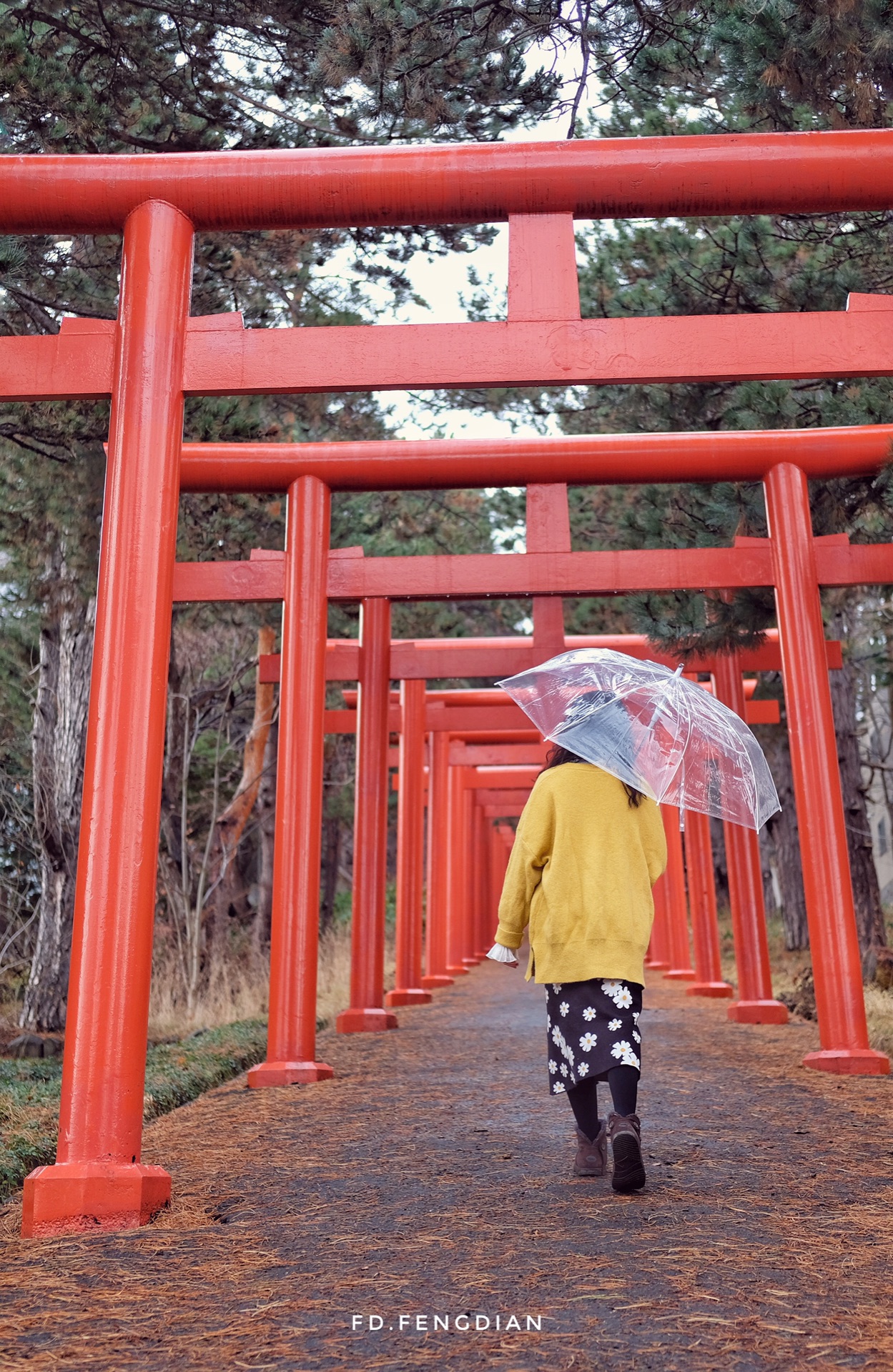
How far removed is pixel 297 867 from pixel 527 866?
2.95 metres

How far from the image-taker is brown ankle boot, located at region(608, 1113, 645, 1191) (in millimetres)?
3990

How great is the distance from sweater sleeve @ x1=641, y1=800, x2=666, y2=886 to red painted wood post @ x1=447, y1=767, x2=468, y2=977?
14090 mm

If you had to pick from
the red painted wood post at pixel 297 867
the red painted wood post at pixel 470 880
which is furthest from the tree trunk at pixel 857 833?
the red painted wood post at pixel 297 867

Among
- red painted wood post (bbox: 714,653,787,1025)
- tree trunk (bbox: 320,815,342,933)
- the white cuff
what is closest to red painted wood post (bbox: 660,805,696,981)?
red painted wood post (bbox: 714,653,787,1025)

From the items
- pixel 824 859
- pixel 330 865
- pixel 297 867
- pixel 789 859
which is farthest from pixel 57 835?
pixel 330 865

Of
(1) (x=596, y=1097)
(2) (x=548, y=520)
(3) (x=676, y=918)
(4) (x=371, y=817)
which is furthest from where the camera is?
(3) (x=676, y=918)

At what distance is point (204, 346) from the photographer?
205 inches

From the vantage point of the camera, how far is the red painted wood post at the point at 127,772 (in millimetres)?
3836

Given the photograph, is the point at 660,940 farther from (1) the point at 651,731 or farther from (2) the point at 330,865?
(1) the point at 651,731

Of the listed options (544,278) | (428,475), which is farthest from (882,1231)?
(428,475)

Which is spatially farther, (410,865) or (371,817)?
(410,865)

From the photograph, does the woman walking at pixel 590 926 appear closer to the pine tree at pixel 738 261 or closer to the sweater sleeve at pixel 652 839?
the sweater sleeve at pixel 652 839

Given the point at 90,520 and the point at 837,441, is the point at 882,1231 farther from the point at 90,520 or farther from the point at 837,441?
the point at 90,520

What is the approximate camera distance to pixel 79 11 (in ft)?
21.6
